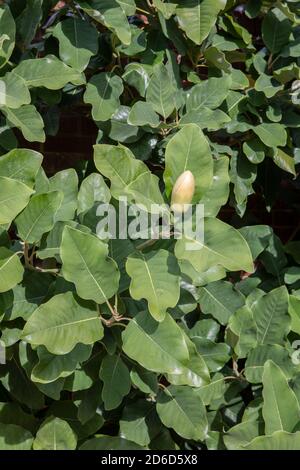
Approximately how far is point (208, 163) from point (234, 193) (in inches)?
23.2

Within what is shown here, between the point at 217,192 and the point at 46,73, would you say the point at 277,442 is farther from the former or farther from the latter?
the point at 46,73

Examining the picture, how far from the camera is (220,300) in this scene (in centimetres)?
202

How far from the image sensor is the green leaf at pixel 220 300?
6.56 feet

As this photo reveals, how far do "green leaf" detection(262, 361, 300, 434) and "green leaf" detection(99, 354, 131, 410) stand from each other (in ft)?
1.23

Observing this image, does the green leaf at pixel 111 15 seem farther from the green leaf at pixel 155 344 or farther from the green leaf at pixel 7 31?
the green leaf at pixel 155 344

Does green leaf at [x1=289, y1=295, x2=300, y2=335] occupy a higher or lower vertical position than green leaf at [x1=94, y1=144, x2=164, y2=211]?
lower

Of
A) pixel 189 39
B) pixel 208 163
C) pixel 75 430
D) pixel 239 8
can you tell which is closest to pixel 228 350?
pixel 75 430

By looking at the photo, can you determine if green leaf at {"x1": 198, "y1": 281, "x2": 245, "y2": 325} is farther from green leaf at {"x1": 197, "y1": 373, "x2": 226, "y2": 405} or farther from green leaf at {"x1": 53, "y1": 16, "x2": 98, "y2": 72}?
green leaf at {"x1": 53, "y1": 16, "x2": 98, "y2": 72}

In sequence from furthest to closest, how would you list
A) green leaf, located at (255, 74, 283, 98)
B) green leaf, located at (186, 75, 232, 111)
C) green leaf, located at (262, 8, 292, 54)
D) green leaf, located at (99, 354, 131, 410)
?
green leaf, located at (262, 8, 292, 54) < green leaf, located at (255, 74, 283, 98) < green leaf, located at (186, 75, 232, 111) < green leaf, located at (99, 354, 131, 410)

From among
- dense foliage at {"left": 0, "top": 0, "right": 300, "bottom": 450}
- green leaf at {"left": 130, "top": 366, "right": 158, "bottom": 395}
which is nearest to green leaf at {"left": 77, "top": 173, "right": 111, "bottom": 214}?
dense foliage at {"left": 0, "top": 0, "right": 300, "bottom": 450}

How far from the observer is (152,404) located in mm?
1926

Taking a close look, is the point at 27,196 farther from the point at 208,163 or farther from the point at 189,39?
the point at 189,39

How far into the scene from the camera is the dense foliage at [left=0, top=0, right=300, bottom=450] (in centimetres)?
153

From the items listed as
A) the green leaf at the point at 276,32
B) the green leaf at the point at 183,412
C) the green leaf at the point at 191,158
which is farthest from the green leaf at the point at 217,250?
the green leaf at the point at 276,32
